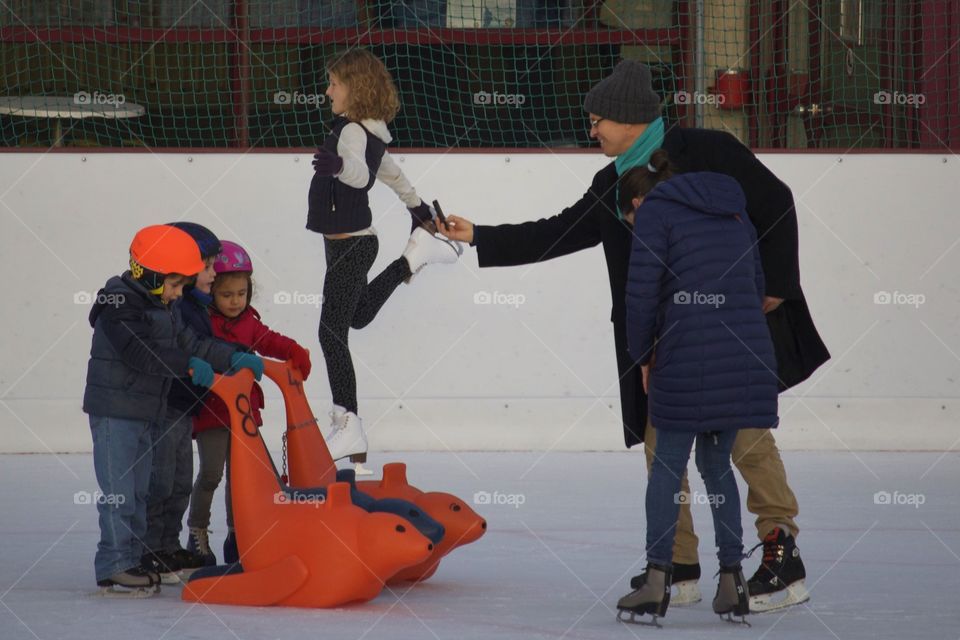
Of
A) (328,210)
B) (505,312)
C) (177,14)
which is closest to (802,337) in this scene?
(328,210)

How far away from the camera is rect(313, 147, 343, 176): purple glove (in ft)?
16.6

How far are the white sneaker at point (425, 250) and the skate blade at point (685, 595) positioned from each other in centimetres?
218

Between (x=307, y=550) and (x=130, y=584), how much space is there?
448mm

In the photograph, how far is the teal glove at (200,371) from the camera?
3225 mm

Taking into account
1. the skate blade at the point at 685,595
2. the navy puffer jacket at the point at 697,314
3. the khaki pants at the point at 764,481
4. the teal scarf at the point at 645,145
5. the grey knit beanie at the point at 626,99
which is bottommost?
the skate blade at the point at 685,595

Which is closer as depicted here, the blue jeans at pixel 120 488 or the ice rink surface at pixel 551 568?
the ice rink surface at pixel 551 568

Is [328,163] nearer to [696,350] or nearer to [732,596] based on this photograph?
[696,350]

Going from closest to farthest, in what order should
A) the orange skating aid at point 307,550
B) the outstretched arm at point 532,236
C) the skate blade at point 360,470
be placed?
1. the orange skating aid at point 307,550
2. the outstretched arm at point 532,236
3. the skate blade at point 360,470

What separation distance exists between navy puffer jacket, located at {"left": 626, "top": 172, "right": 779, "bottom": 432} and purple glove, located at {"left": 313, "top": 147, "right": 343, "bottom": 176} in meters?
2.20

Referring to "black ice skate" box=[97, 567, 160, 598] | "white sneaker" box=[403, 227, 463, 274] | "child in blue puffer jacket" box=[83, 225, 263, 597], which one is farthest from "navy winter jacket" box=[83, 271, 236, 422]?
"white sneaker" box=[403, 227, 463, 274]

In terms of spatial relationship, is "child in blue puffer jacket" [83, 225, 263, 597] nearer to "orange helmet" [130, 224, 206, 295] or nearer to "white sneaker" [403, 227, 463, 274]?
"orange helmet" [130, 224, 206, 295]

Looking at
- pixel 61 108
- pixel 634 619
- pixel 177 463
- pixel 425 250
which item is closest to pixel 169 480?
pixel 177 463

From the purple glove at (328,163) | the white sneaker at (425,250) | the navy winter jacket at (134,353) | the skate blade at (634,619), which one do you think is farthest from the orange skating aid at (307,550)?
the white sneaker at (425,250)

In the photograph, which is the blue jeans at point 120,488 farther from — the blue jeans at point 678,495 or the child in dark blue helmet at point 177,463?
→ the blue jeans at point 678,495
